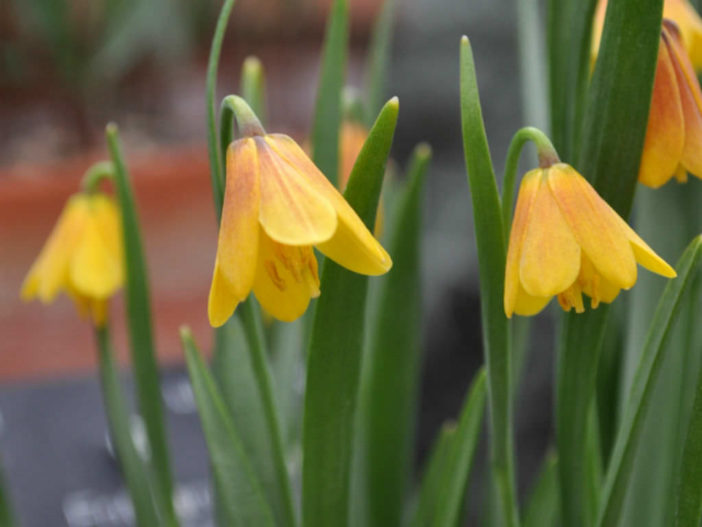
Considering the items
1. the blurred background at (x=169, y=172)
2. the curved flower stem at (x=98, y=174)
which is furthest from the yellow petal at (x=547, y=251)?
the blurred background at (x=169, y=172)

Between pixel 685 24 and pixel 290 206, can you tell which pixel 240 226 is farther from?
pixel 685 24

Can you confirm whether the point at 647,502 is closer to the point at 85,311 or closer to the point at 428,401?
the point at 85,311

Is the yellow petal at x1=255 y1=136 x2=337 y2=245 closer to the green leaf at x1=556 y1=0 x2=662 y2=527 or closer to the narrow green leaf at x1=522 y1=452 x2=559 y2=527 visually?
the green leaf at x1=556 y1=0 x2=662 y2=527

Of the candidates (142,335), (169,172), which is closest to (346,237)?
(142,335)

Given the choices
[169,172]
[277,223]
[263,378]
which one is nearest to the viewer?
[277,223]

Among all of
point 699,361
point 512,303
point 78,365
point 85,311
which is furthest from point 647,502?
point 78,365

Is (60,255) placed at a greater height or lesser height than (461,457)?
greater

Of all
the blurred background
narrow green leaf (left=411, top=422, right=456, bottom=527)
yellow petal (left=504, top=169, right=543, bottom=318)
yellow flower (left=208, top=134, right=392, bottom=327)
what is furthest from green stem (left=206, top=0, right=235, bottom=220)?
the blurred background
